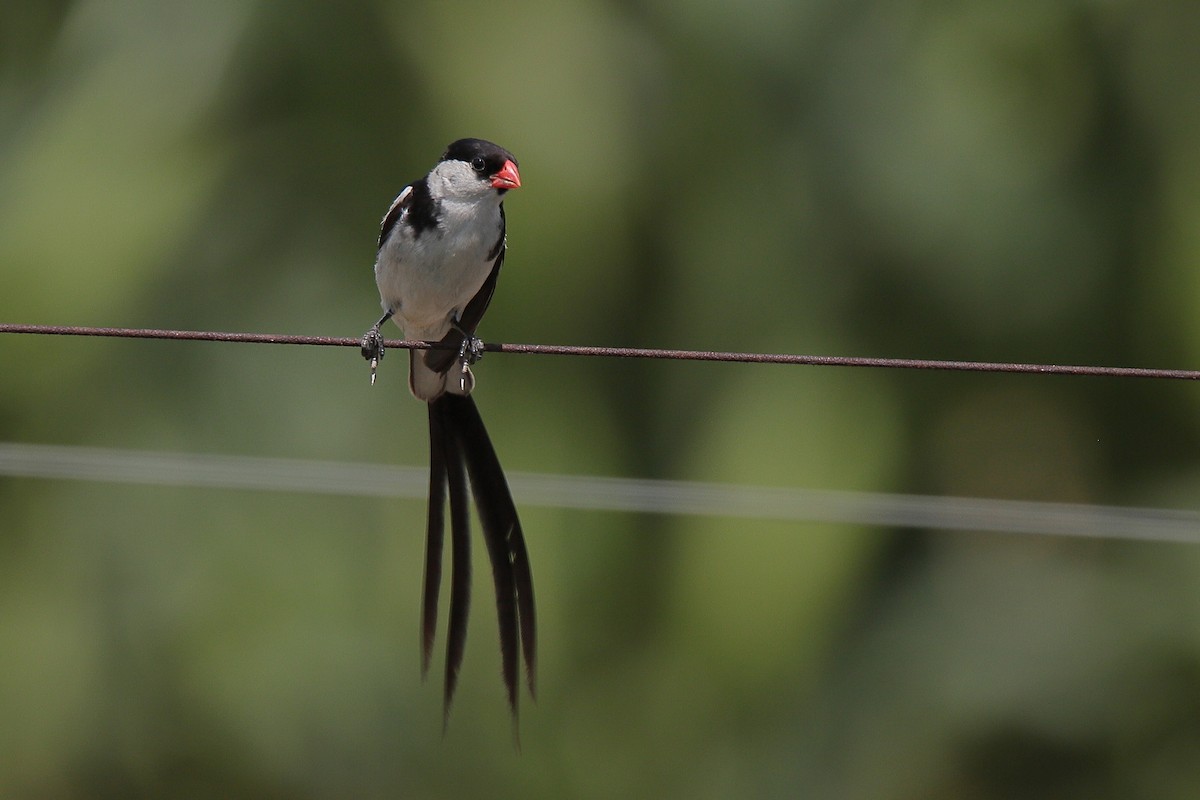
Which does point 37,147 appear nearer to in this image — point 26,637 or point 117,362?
point 117,362

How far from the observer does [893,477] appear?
240 inches

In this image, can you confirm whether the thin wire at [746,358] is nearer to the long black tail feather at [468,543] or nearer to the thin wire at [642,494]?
the long black tail feather at [468,543]

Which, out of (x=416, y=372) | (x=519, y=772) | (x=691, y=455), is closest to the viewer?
(x=416, y=372)

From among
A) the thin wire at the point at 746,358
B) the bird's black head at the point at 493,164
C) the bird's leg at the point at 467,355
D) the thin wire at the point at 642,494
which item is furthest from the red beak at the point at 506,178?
the thin wire at the point at 642,494

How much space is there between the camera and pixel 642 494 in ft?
19.1

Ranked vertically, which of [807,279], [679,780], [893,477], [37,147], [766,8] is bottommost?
[679,780]

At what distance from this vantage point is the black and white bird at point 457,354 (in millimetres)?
2994

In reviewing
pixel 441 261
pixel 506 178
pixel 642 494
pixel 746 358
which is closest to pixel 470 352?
pixel 441 261

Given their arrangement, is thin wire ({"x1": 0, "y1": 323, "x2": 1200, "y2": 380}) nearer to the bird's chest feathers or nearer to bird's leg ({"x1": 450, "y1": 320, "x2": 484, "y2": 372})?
bird's leg ({"x1": 450, "y1": 320, "x2": 484, "y2": 372})

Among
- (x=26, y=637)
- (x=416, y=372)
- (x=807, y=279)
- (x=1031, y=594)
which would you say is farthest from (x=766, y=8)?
(x=26, y=637)

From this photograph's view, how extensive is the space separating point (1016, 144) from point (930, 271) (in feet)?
2.19

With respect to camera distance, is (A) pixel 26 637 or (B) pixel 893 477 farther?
(A) pixel 26 637

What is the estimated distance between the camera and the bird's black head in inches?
125

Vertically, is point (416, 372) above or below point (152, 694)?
above
